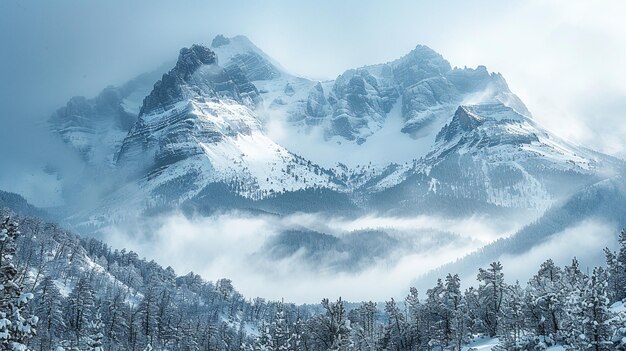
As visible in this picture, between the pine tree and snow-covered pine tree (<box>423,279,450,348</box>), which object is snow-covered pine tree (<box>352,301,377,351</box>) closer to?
the pine tree

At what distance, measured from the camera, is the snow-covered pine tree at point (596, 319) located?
5297 centimetres

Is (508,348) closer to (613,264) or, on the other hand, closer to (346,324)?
(346,324)

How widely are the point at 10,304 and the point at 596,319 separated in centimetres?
4787

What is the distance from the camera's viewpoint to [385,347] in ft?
375

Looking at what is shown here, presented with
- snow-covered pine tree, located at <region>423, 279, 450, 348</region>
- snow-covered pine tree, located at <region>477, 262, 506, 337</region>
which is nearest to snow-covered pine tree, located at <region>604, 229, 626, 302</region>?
snow-covered pine tree, located at <region>477, 262, 506, 337</region>

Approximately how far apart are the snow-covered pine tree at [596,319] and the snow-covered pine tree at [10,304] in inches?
1764

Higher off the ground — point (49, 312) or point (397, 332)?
point (49, 312)

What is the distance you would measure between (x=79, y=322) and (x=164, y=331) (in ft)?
56.7

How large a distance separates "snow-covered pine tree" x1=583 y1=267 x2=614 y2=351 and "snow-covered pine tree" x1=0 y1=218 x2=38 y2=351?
44810 millimetres

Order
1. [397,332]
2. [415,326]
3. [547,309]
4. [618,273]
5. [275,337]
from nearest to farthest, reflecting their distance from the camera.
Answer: [547,309], [275,337], [618,273], [415,326], [397,332]

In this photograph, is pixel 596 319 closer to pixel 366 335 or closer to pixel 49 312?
pixel 366 335

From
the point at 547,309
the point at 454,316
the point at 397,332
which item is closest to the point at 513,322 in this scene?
the point at 547,309

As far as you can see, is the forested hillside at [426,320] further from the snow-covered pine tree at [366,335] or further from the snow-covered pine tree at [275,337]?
the snow-covered pine tree at [366,335]

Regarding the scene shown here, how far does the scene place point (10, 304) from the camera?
100 ft
